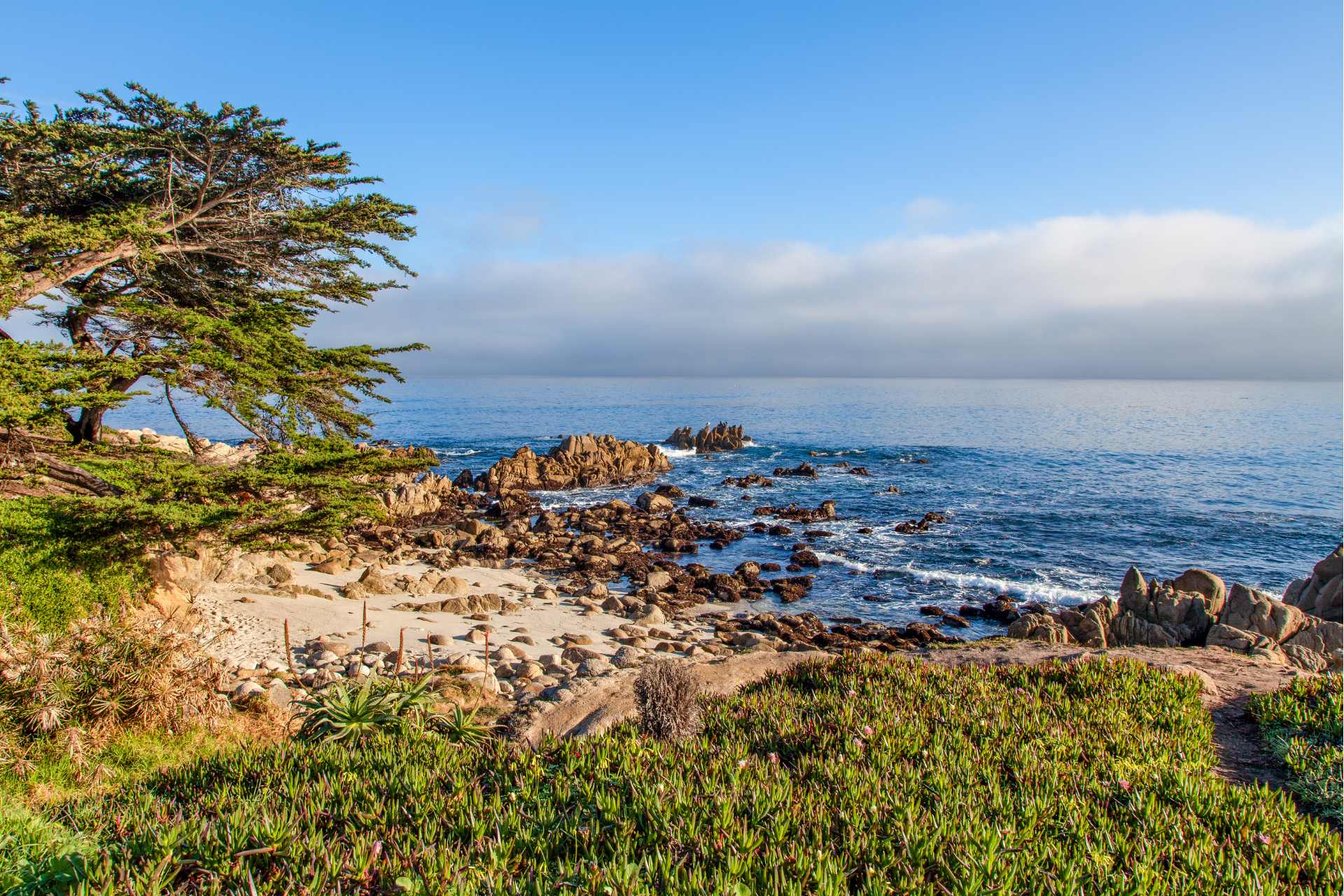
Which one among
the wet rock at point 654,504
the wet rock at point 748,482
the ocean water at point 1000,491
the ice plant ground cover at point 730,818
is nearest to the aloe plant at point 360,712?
the ice plant ground cover at point 730,818

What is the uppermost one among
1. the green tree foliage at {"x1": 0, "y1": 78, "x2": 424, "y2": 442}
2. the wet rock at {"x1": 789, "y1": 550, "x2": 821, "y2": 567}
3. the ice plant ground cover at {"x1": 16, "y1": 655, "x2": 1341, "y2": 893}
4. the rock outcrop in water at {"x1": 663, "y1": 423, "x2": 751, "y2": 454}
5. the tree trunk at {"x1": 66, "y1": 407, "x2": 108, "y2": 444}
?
the green tree foliage at {"x1": 0, "y1": 78, "x2": 424, "y2": 442}

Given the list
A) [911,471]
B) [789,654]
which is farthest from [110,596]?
[911,471]

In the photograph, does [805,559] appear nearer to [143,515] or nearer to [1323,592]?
[1323,592]

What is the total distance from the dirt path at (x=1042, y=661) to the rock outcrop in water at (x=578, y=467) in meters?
32.0

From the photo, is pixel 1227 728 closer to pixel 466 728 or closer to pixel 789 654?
pixel 789 654

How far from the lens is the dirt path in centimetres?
762

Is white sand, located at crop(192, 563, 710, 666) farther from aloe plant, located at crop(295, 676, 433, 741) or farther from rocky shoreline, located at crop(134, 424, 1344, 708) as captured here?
aloe plant, located at crop(295, 676, 433, 741)

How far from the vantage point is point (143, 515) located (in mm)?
11203

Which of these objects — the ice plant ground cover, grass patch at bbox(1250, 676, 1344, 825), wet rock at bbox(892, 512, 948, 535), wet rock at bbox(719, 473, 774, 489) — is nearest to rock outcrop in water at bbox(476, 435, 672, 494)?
wet rock at bbox(719, 473, 774, 489)

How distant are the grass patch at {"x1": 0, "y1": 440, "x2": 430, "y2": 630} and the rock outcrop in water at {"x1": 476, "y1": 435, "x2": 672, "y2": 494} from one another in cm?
2776

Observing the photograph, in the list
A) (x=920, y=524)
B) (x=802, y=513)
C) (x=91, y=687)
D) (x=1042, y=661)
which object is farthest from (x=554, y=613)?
(x=920, y=524)

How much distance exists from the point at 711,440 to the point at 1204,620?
1870 inches

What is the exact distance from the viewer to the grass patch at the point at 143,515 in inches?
436

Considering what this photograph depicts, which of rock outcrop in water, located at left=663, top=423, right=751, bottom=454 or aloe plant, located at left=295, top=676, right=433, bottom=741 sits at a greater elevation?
rock outcrop in water, located at left=663, top=423, right=751, bottom=454
